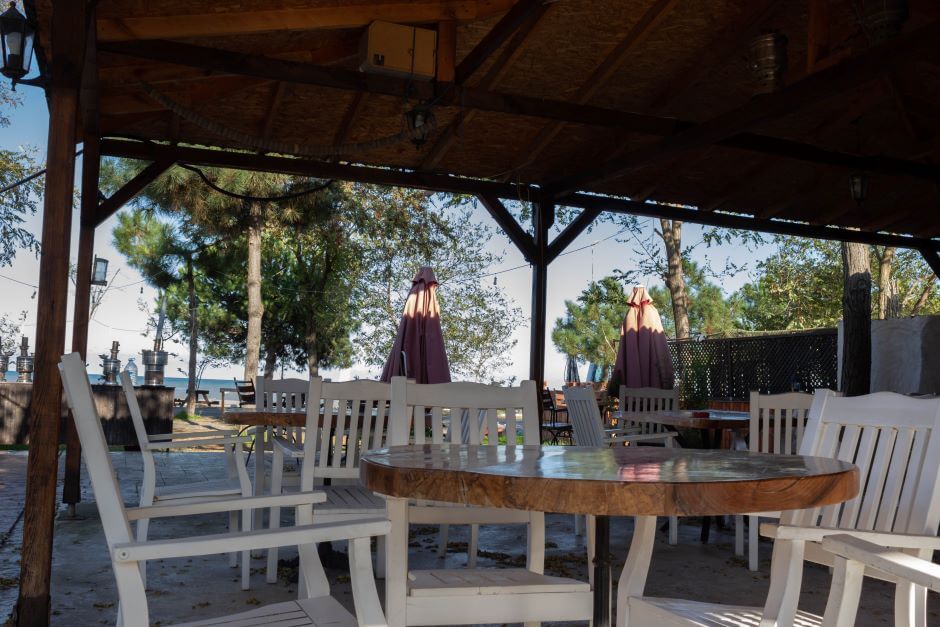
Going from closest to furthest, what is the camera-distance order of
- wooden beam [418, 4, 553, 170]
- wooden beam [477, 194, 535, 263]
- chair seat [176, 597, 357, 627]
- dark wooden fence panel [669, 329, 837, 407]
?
1. chair seat [176, 597, 357, 627]
2. wooden beam [418, 4, 553, 170]
3. wooden beam [477, 194, 535, 263]
4. dark wooden fence panel [669, 329, 837, 407]

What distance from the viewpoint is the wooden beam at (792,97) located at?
12.7 feet

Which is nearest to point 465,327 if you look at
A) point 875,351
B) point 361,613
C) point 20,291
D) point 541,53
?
point 20,291

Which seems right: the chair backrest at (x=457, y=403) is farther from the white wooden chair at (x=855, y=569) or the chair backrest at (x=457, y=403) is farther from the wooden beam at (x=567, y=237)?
the wooden beam at (x=567, y=237)

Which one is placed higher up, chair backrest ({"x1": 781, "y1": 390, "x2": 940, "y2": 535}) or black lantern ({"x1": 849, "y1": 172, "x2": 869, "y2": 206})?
black lantern ({"x1": 849, "y1": 172, "x2": 869, "y2": 206})

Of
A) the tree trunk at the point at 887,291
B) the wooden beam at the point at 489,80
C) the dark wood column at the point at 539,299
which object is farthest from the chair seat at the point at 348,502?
the tree trunk at the point at 887,291

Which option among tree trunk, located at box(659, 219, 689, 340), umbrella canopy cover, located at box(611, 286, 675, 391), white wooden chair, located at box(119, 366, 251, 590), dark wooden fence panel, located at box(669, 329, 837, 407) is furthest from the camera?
tree trunk, located at box(659, 219, 689, 340)

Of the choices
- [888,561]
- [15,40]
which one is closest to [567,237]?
[15,40]

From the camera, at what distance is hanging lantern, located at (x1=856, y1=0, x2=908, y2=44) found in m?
4.08

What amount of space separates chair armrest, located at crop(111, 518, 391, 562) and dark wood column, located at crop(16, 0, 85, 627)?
1725 millimetres

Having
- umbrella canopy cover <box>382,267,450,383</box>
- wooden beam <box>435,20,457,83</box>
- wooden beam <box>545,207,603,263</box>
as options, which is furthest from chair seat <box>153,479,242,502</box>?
wooden beam <box>545,207,603,263</box>

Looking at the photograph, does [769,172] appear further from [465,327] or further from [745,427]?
[465,327]

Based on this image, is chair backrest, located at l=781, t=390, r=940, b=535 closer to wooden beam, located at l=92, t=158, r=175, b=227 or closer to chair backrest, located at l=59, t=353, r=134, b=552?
chair backrest, located at l=59, t=353, r=134, b=552

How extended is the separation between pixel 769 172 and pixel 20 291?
1593 cm

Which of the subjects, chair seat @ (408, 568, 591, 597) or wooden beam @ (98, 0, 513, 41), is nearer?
chair seat @ (408, 568, 591, 597)
